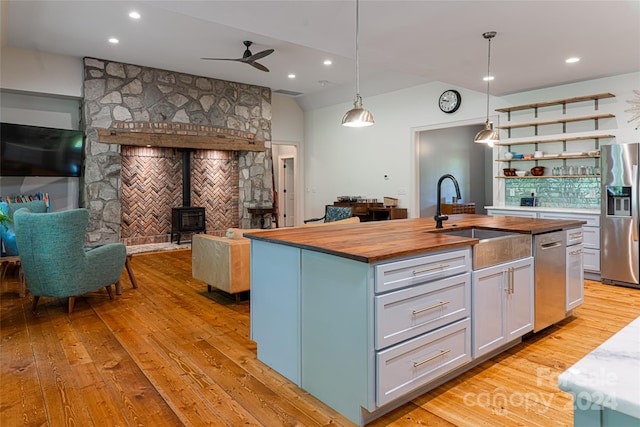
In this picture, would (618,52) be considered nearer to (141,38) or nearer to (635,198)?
(635,198)

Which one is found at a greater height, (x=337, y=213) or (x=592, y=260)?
(x=337, y=213)

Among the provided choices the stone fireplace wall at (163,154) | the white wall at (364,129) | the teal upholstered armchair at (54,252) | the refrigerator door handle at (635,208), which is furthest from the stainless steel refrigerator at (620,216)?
the stone fireplace wall at (163,154)

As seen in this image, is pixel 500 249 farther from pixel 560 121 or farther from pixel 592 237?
pixel 560 121

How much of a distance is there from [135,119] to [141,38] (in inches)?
72.5

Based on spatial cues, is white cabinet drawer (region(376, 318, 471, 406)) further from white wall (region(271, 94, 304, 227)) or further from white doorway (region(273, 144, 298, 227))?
white doorway (region(273, 144, 298, 227))

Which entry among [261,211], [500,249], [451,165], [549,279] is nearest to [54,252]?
[500,249]

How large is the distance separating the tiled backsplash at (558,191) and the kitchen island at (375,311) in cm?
359

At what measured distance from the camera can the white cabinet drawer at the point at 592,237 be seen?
4875mm

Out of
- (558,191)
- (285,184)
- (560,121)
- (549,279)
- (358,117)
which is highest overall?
(560,121)

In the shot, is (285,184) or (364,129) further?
(285,184)

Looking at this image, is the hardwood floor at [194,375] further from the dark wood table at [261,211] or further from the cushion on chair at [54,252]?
the dark wood table at [261,211]

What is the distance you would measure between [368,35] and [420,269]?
2703mm

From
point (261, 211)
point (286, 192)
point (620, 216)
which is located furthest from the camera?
point (286, 192)

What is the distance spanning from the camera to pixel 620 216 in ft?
15.2
